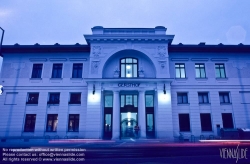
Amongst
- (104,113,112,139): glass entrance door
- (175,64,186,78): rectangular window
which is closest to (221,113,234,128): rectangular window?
(175,64,186,78): rectangular window

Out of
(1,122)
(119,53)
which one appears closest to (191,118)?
(119,53)

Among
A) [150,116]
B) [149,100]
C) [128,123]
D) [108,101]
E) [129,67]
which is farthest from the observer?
[129,67]

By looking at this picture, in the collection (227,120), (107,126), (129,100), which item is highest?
(129,100)

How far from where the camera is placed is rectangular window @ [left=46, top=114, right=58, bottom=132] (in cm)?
1873

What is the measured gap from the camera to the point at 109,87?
19094 millimetres

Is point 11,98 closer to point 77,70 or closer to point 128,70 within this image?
point 77,70

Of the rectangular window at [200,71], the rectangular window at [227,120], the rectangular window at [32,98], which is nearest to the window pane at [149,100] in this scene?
the rectangular window at [200,71]

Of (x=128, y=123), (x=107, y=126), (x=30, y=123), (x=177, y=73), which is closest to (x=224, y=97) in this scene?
(x=177, y=73)

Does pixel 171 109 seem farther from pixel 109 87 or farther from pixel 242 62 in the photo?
pixel 242 62

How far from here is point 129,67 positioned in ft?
68.4

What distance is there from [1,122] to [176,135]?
20.8 m

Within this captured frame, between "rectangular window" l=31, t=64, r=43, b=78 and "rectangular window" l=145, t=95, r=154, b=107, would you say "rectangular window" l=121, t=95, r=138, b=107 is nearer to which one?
"rectangular window" l=145, t=95, r=154, b=107

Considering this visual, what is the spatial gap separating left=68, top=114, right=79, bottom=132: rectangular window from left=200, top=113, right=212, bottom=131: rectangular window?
1510cm

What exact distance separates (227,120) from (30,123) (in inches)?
937
